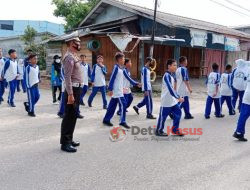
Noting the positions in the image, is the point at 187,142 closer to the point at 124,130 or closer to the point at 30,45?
the point at 124,130

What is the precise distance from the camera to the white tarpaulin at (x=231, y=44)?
1816 centimetres

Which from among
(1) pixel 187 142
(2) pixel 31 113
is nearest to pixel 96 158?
(1) pixel 187 142

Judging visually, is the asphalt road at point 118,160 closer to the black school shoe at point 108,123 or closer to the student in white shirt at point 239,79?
the black school shoe at point 108,123

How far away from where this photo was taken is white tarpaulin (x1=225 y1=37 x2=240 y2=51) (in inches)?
715

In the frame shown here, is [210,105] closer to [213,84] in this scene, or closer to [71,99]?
[213,84]

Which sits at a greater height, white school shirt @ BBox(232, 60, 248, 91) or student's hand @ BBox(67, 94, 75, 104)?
white school shirt @ BBox(232, 60, 248, 91)

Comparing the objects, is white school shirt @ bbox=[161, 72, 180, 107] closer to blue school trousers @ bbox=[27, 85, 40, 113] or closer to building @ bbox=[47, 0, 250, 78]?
blue school trousers @ bbox=[27, 85, 40, 113]

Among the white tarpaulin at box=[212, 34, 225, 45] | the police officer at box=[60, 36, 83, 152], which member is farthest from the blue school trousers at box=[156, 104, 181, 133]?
the white tarpaulin at box=[212, 34, 225, 45]

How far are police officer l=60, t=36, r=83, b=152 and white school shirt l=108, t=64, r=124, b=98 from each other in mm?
1877

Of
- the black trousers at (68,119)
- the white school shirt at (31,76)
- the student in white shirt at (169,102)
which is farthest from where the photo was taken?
the white school shirt at (31,76)

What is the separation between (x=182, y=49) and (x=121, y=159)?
1714cm

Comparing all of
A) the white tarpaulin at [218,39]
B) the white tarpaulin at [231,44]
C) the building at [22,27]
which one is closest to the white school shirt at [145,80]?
the white tarpaulin at [218,39]

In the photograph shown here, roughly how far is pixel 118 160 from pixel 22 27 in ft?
159

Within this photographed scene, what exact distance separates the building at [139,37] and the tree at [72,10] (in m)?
4.40
